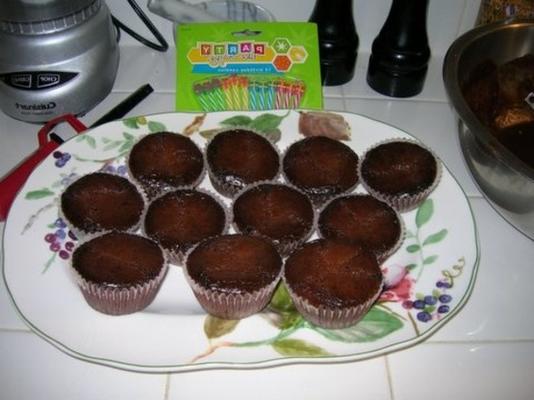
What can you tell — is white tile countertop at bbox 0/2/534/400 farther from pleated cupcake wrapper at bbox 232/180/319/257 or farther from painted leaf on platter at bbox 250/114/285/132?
painted leaf on platter at bbox 250/114/285/132

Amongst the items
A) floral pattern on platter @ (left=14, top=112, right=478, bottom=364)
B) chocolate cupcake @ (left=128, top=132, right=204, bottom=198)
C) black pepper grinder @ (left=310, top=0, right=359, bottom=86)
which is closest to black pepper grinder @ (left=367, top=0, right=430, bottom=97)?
black pepper grinder @ (left=310, top=0, right=359, bottom=86)

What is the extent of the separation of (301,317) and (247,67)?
581 mm

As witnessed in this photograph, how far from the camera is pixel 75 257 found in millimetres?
854

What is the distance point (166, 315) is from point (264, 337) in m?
0.15

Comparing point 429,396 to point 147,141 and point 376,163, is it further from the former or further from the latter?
point 147,141

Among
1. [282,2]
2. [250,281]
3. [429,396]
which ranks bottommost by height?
[429,396]

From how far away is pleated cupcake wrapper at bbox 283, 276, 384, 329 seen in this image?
807mm

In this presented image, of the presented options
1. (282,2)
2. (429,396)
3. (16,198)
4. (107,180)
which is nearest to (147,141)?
(107,180)

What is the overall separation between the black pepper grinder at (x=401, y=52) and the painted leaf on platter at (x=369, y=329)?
63cm

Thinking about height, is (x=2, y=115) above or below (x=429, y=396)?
above

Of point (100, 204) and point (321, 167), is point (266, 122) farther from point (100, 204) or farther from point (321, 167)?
point (100, 204)

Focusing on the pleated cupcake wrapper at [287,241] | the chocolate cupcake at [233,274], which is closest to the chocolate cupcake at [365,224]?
the pleated cupcake wrapper at [287,241]

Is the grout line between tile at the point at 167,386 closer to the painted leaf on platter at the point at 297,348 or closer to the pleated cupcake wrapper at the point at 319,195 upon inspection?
the painted leaf on platter at the point at 297,348

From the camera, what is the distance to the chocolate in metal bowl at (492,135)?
0.88 meters
